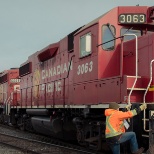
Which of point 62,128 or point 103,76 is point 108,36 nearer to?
Result: point 103,76

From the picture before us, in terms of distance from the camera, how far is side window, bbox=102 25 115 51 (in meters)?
8.98

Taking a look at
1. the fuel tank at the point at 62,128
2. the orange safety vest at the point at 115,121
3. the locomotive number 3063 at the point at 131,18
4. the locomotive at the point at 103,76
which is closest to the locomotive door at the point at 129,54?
the locomotive at the point at 103,76

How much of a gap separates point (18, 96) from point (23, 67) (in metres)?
1.78

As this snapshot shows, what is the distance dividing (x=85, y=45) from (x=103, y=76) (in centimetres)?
109

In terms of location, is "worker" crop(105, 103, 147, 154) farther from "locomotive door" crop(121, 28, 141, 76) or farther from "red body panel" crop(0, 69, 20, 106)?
"red body panel" crop(0, 69, 20, 106)

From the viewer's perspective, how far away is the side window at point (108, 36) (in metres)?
8.98

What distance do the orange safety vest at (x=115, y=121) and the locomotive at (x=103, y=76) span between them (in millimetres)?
653

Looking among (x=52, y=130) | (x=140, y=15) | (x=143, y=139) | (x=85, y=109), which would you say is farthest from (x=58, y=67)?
(x=143, y=139)

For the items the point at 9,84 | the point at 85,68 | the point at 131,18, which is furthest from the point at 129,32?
the point at 9,84

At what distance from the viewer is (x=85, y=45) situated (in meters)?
9.51

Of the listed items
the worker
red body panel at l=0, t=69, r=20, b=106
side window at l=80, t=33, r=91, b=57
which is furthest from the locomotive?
red body panel at l=0, t=69, r=20, b=106

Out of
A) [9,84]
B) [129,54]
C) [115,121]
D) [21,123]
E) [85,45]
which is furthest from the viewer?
[9,84]

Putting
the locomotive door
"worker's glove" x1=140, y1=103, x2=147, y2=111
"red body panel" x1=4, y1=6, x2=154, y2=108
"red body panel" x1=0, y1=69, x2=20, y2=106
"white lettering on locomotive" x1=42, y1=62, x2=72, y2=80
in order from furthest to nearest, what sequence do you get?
"red body panel" x1=0, y1=69, x2=20, y2=106 < "white lettering on locomotive" x1=42, y1=62, x2=72, y2=80 < the locomotive door < "red body panel" x1=4, y1=6, x2=154, y2=108 < "worker's glove" x1=140, y1=103, x2=147, y2=111

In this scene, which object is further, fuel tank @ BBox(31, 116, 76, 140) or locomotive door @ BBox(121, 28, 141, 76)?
fuel tank @ BBox(31, 116, 76, 140)
